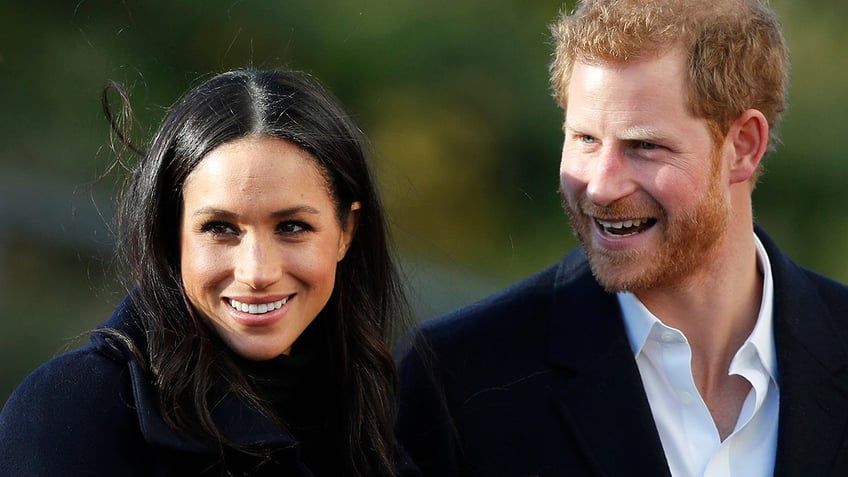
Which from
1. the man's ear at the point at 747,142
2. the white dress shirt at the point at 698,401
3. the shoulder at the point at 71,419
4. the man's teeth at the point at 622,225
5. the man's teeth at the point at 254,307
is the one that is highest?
the man's ear at the point at 747,142

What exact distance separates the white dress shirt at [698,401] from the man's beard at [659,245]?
12 cm

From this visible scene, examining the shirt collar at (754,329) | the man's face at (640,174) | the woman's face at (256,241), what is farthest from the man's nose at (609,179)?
the woman's face at (256,241)

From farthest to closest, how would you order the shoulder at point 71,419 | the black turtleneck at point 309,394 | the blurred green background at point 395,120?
1. the blurred green background at point 395,120
2. the black turtleneck at point 309,394
3. the shoulder at point 71,419

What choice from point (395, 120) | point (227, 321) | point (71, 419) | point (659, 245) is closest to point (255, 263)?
point (227, 321)

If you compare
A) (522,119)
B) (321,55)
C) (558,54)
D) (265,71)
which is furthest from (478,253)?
(265,71)

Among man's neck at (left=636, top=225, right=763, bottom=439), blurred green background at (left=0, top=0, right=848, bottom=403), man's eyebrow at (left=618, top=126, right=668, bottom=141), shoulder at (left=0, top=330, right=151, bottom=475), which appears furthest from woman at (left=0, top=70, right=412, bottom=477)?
blurred green background at (left=0, top=0, right=848, bottom=403)

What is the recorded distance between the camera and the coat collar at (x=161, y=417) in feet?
8.13

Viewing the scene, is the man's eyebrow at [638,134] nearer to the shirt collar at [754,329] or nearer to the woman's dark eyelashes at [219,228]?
the shirt collar at [754,329]

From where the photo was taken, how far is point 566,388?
10.1ft

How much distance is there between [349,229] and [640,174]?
65cm

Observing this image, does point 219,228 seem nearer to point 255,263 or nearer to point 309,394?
point 255,263

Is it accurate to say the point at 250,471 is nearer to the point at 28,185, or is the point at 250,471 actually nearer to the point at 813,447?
the point at 813,447

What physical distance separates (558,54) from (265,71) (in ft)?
2.64

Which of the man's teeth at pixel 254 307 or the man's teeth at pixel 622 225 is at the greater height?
the man's teeth at pixel 622 225
